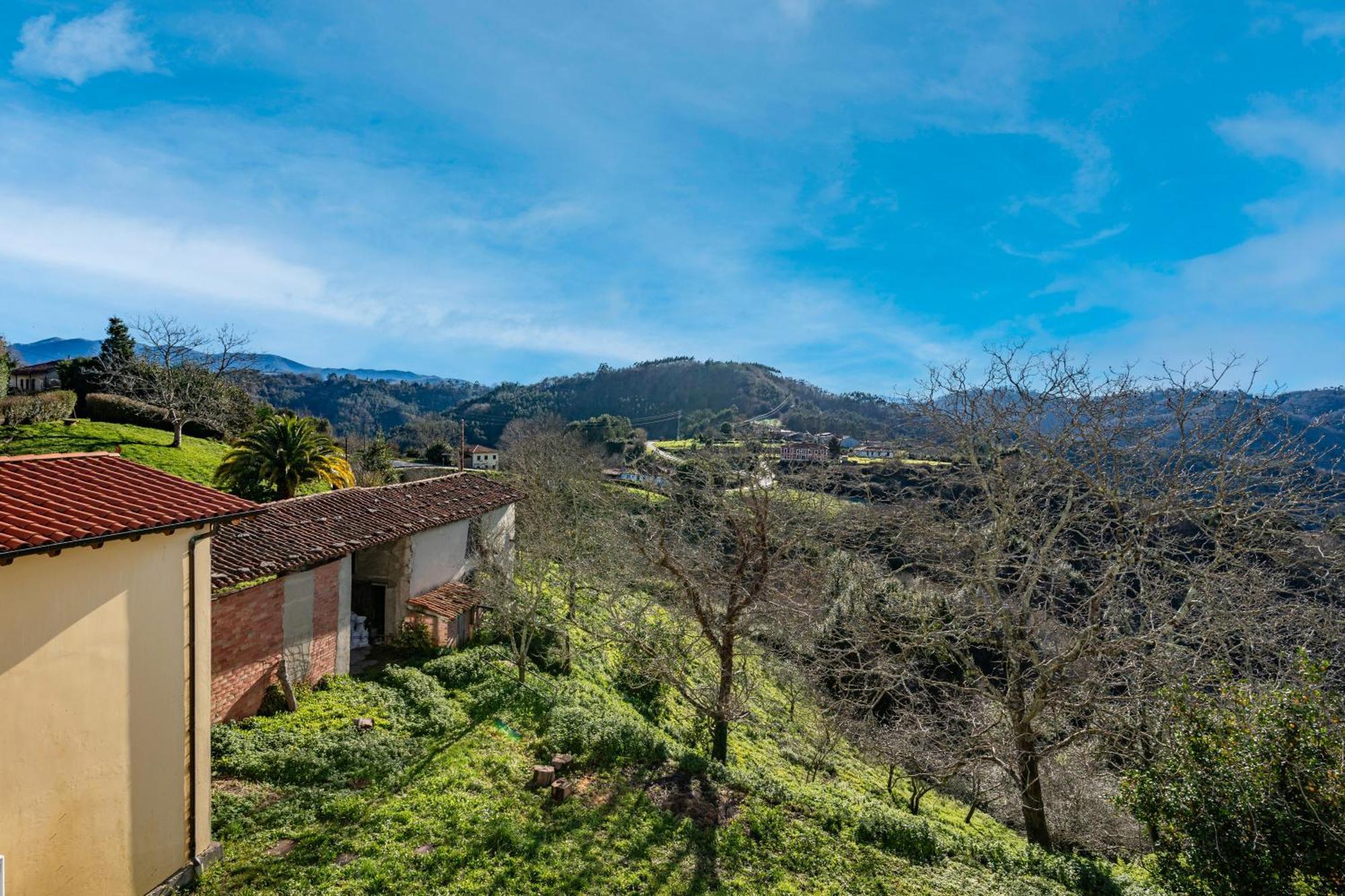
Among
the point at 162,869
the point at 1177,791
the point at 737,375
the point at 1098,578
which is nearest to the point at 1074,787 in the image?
the point at 1098,578

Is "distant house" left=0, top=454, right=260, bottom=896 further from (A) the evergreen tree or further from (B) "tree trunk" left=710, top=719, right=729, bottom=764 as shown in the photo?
(A) the evergreen tree

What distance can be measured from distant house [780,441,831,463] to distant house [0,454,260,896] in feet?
32.0

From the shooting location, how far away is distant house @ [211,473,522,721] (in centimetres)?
1139

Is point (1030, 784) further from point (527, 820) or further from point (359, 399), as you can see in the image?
point (359, 399)

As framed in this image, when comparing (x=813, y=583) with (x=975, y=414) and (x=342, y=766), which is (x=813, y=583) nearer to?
(x=975, y=414)

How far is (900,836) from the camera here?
10.1m

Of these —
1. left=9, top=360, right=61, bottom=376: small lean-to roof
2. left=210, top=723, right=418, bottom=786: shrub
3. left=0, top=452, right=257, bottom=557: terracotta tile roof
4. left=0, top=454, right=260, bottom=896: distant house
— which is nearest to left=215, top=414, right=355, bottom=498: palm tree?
left=210, top=723, right=418, bottom=786: shrub

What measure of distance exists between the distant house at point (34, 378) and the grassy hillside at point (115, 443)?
19021mm

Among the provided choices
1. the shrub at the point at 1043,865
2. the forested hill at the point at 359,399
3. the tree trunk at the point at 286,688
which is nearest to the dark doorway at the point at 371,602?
the tree trunk at the point at 286,688

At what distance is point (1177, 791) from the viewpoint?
676 centimetres

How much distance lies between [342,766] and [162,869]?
11.0 ft

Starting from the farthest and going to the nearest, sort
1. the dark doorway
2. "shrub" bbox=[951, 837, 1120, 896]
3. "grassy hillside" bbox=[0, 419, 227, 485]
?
"grassy hillside" bbox=[0, 419, 227, 485] → the dark doorway → "shrub" bbox=[951, 837, 1120, 896]

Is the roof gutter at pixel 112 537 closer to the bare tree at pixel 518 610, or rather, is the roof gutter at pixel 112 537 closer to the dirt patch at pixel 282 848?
the dirt patch at pixel 282 848

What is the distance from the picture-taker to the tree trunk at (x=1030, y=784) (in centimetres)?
1055
